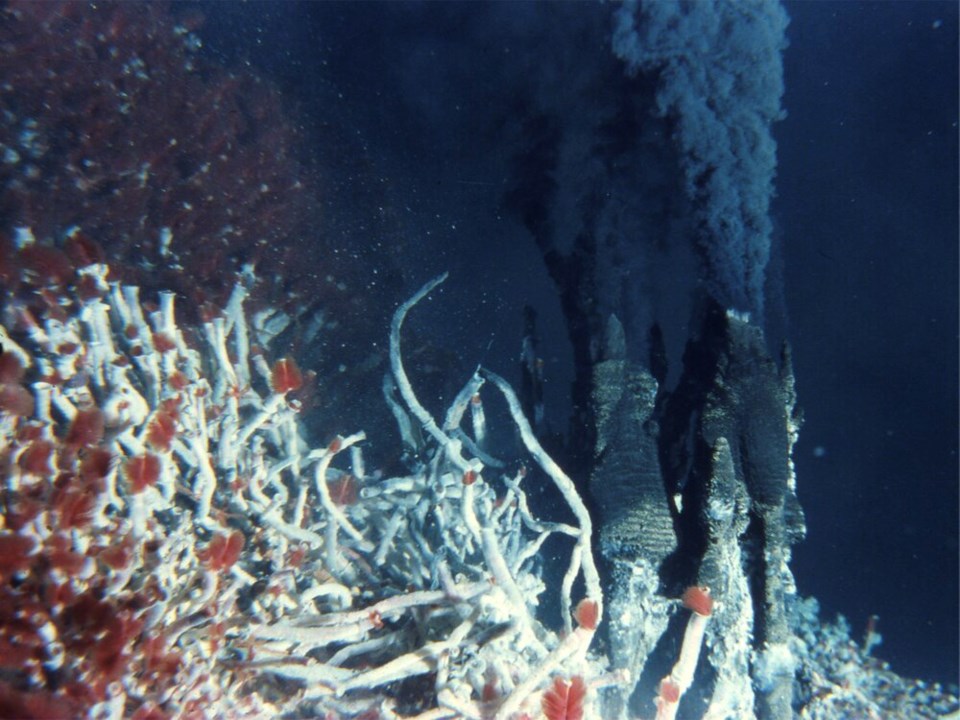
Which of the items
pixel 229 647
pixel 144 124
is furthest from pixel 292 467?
pixel 144 124

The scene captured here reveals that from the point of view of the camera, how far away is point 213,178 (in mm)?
4781

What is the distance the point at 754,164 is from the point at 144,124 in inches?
251

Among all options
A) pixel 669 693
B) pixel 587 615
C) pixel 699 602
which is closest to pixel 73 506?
pixel 587 615

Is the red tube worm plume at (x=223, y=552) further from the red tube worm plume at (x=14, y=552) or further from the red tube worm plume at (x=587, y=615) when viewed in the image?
the red tube worm plume at (x=587, y=615)

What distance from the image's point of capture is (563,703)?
199 centimetres

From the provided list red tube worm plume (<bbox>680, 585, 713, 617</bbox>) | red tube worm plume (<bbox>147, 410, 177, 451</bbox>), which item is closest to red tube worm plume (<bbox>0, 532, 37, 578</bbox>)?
red tube worm plume (<bbox>147, 410, 177, 451</bbox>)

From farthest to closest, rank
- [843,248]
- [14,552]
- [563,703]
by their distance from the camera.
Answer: [843,248] < [563,703] < [14,552]

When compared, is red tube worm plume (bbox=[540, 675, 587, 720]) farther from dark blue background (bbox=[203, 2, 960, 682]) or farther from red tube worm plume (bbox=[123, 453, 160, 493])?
dark blue background (bbox=[203, 2, 960, 682])

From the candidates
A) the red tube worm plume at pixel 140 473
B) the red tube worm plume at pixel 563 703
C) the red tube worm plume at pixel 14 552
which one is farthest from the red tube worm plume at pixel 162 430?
the red tube worm plume at pixel 563 703

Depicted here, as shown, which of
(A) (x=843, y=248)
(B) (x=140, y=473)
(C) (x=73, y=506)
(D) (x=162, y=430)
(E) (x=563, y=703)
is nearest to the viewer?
(E) (x=563, y=703)

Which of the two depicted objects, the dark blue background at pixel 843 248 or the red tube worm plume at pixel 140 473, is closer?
the red tube worm plume at pixel 140 473

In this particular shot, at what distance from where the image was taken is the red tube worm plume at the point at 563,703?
1.98 metres

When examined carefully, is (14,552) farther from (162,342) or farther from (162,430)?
(162,342)

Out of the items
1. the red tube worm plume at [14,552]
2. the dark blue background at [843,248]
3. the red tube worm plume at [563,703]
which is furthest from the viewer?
the dark blue background at [843,248]
